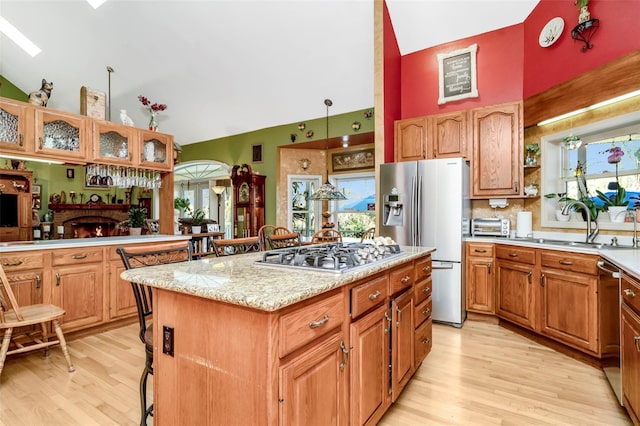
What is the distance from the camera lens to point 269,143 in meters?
6.18

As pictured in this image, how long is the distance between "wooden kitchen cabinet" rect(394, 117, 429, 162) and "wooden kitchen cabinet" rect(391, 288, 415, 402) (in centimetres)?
244

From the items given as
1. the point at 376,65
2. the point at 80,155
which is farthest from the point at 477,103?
the point at 80,155

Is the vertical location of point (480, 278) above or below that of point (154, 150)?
below

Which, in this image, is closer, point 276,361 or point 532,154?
point 276,361

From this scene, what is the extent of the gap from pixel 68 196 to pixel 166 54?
457cm

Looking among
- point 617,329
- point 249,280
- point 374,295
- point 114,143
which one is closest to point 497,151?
point 617,329

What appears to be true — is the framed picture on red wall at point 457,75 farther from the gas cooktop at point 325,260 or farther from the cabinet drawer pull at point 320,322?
the cabinet drawer pull at point 320,322

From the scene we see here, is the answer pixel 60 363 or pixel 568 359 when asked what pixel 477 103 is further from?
pixel 60 363

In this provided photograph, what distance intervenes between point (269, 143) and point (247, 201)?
1.19 meters

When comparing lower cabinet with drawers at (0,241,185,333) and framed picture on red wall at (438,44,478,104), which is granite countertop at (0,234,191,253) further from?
framed picture on red wall at (438,44,478,104)

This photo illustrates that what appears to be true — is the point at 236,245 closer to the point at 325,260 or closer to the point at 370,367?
the point at 325,260

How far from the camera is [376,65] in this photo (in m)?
3.80

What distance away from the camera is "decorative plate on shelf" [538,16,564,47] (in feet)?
10.5

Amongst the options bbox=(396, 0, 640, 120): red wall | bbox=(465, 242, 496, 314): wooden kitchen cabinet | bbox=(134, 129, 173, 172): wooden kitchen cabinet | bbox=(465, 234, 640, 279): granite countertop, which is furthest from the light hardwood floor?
bbox=(396, 0, 640, 120): red wall
